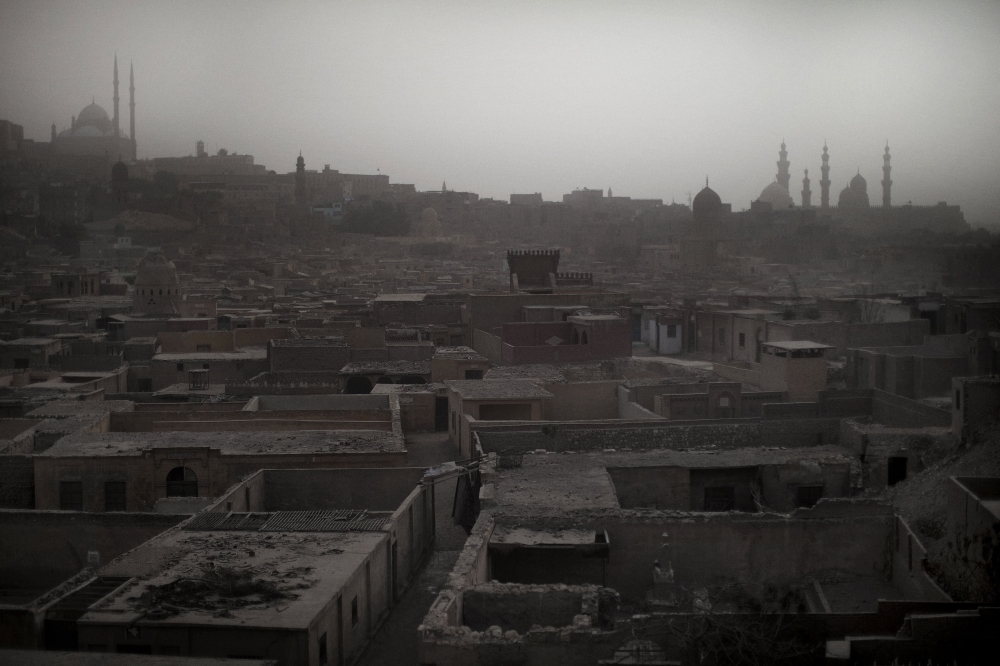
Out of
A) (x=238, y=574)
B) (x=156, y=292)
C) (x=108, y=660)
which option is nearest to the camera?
(x=108, y=660)

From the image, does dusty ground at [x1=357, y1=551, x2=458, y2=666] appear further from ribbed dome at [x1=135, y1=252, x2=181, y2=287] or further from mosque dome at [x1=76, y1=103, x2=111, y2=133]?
ribbed dome at [x1=135, y1=252, x2=181, y2=287]

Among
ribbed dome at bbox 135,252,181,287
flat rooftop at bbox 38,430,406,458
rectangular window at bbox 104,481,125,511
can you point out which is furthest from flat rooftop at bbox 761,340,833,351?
ribbed dome at bbox 135,252,181,287

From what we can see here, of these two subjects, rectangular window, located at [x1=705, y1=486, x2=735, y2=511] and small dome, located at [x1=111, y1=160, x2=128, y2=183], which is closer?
rectangular window, located at [x1=705, y1=486, x2=735, y2=511]

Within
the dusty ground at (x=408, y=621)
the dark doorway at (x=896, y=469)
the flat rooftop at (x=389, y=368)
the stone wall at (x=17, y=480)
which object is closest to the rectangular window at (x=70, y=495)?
the stone wall at (x=17, y=480)

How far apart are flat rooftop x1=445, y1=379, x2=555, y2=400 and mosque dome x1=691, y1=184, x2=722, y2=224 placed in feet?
120

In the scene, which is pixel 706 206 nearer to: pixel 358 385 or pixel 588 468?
pixel 358 385

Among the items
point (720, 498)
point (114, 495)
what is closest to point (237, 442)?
point (114, 495)

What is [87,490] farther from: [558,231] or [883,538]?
[558,231]

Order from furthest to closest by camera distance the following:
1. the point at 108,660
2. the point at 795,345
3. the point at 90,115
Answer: the point at 795,345 < the point at 90,115 < the point at 108,660

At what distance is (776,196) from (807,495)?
67.5 m

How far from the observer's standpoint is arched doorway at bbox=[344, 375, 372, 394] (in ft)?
65.3

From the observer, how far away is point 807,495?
12.3 m

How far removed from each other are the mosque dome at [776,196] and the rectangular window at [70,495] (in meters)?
68.3

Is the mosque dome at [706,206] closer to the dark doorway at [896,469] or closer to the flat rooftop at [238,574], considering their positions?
the dark doorway at [896,469]
